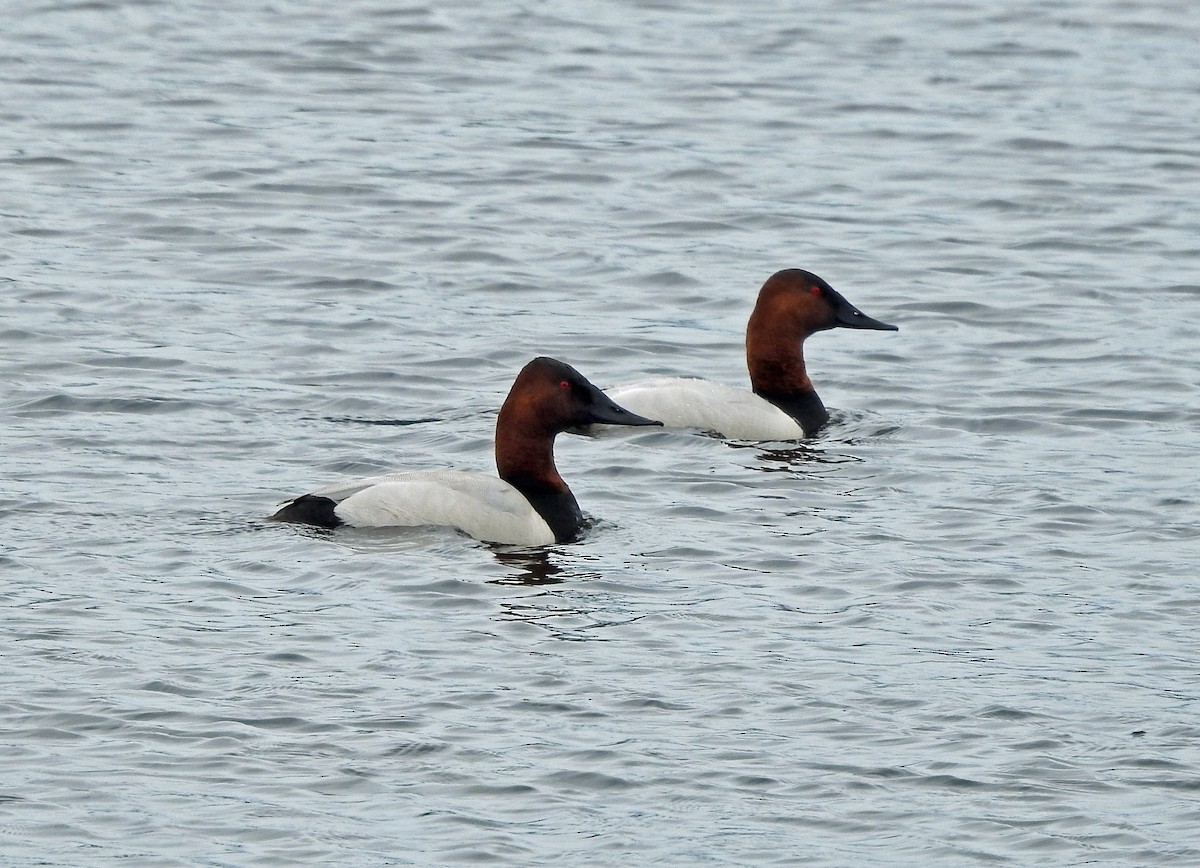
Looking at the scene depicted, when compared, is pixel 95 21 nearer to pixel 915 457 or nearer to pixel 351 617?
pixel 915 457

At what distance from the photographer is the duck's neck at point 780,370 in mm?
12688

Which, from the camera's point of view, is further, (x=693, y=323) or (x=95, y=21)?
(x=95, y=21)

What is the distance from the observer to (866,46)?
23062 millimetres

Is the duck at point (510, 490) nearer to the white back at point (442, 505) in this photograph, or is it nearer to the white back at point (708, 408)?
the white back at point (442, 505)

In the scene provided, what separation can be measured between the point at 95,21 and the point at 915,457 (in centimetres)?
1359

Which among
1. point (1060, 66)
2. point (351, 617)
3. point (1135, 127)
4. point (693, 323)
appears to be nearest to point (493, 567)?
point (351, 617)

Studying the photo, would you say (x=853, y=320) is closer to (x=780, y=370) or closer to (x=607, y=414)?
(x=780, y=370)

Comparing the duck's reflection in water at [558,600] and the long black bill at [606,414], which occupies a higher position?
the long black bill at [606,414]

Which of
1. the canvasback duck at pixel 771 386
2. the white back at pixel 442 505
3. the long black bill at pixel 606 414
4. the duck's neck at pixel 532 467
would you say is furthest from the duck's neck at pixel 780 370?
the white back at pixel 442 505

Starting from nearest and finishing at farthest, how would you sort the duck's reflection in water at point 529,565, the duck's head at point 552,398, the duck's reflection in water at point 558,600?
the duck's reflection in water at point 558,600
the duck's reflection in water at point 529,565
the duck's head at point 552,398

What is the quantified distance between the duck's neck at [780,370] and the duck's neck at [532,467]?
96.9 inches

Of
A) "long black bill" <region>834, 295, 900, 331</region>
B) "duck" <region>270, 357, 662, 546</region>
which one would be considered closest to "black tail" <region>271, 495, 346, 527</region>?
"duck" <region>270, 357, 662, 546</region>

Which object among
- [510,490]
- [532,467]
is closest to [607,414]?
[532,467]

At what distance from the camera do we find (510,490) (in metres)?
10.3
